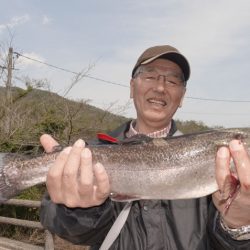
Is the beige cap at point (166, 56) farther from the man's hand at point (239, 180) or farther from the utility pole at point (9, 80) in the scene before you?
the utility pole at point (9, 80)

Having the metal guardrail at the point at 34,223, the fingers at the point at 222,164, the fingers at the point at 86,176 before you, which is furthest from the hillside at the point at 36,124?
the fingers at the point at 222,164

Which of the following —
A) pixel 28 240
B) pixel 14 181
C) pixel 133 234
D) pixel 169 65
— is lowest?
pixel 28 240

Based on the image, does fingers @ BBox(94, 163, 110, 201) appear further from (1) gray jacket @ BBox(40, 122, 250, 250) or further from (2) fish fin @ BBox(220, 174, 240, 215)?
(2) fish fin @ BBox(220, 174, 240, 215)

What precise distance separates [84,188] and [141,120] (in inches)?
54.4

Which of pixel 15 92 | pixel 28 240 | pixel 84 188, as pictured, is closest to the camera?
pixel 84 188

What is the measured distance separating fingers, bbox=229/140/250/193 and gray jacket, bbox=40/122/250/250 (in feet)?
1.20

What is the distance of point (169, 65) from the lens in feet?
15.2

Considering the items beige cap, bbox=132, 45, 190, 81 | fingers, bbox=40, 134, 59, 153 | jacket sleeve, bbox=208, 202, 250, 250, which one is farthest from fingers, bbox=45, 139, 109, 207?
beige cap, bbox=132, 45, 190, 81

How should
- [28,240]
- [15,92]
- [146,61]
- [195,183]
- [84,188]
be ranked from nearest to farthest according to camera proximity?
[84,188], [195,183], [146,61], [28,240], [15,92]

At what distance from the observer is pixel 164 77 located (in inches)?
180

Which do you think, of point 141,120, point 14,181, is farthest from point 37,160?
point 141,120

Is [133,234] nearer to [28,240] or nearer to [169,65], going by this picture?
[169,65]

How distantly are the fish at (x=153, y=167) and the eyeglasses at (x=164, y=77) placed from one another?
0.93m

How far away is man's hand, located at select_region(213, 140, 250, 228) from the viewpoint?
3.30 metres
